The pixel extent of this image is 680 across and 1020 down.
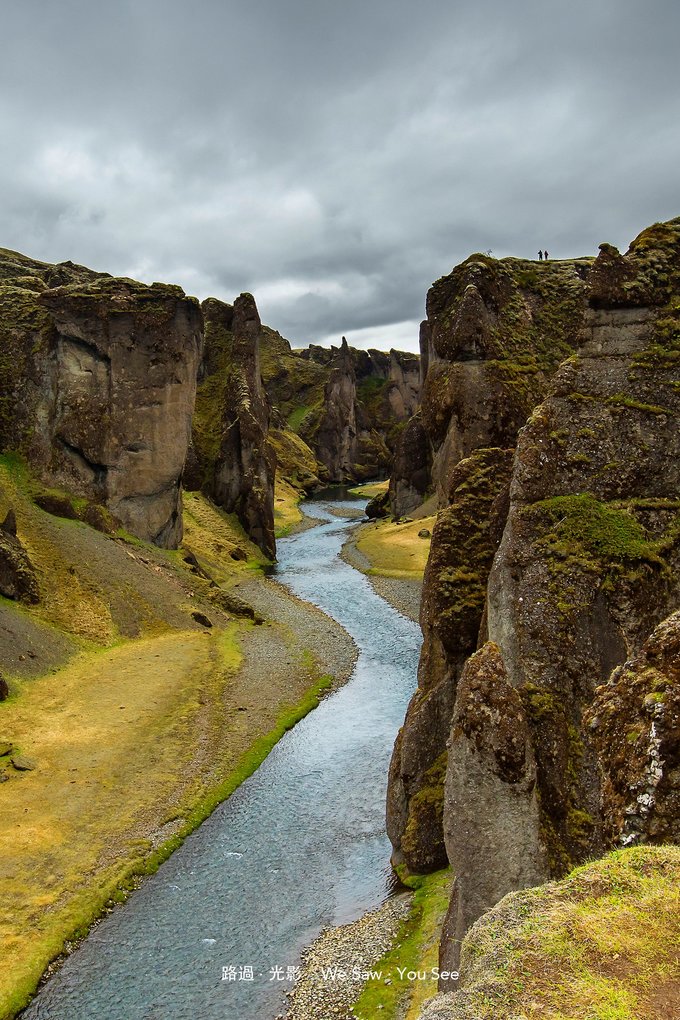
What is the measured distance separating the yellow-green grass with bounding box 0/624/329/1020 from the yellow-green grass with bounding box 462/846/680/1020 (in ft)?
61.3

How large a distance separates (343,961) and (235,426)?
8173 centimetres

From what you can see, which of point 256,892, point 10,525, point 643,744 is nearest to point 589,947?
point 643,744

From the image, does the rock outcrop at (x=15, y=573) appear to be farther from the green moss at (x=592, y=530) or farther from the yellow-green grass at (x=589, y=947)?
the yellow-green grass at (x=589, y=947)

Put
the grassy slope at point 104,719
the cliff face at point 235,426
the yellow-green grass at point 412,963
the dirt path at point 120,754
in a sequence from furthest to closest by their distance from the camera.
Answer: the cliff face at point 235,426 → the grassy slope at point 104,719 → the dirt path at point 120,754 → the yellow-green grass at point 412,963

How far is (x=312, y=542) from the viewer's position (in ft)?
344

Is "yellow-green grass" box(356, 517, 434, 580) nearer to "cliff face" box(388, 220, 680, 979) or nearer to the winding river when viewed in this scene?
the winding river

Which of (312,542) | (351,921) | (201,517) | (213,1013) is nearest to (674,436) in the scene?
(351,921)

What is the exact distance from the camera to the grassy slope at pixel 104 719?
2481 cm

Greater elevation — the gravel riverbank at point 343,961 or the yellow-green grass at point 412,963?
the yellow-green grass at point 412,963

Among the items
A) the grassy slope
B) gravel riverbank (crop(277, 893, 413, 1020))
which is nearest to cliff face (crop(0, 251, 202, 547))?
the grassy slope

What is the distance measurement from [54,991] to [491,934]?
18.6m

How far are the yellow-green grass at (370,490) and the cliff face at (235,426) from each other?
63.7 metres

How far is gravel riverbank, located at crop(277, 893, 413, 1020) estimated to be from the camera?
18297 mm

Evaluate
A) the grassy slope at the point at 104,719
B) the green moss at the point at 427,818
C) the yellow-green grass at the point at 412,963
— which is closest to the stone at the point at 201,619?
the grassy slope at the point at 104,719
